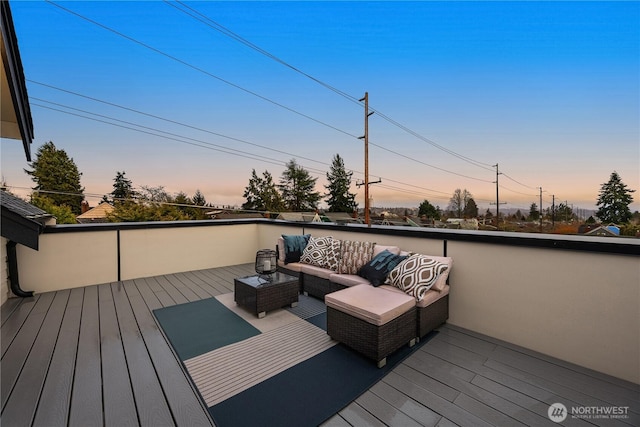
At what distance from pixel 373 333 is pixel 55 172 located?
38616 mm

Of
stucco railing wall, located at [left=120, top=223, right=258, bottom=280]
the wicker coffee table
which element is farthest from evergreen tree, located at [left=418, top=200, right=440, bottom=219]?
the wicker coffee table

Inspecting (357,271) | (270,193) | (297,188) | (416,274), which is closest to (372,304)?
(416,274)

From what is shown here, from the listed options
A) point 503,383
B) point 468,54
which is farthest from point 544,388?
point 468,54

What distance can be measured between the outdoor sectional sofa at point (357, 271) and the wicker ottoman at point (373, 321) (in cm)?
19

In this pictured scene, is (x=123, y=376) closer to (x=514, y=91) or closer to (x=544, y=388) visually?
(x=544, y=388)

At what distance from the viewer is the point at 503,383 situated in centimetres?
175

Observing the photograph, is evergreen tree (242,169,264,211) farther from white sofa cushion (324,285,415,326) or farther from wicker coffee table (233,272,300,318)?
white sofa cushion (324,285,415,326)

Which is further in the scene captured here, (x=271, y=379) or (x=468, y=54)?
(x=468, y=54)

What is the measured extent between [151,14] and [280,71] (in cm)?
437

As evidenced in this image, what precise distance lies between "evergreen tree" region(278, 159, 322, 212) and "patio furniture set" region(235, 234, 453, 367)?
103 feet

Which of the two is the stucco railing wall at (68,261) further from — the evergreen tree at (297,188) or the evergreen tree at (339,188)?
the evergreen tree at (339,188)

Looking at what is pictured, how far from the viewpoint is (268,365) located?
6.42ft

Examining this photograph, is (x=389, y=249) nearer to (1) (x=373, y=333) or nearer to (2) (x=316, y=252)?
(2) (x=316, y=252)

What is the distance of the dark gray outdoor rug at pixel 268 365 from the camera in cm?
151
